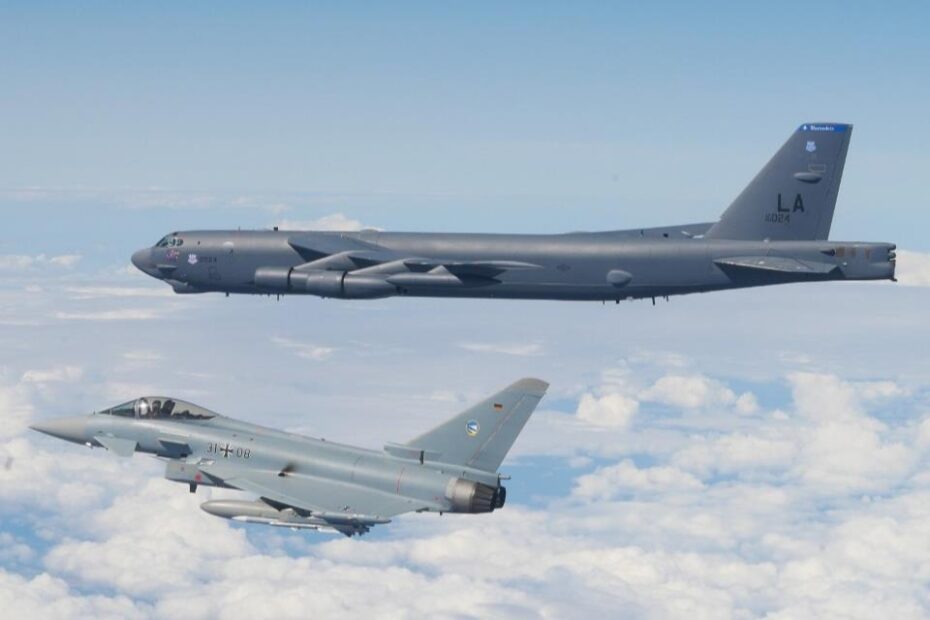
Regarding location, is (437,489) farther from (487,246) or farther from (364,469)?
(487,246)

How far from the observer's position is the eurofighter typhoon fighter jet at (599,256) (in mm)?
58969

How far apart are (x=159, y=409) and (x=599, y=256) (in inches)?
775

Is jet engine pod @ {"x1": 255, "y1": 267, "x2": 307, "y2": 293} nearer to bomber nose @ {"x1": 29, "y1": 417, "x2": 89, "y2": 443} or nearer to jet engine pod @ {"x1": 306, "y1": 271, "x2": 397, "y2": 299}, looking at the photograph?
jet engine pod @ {"x1": 306, "y1": 271, "x2": 397, "y2": 299}

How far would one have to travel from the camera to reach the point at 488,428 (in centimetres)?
4800

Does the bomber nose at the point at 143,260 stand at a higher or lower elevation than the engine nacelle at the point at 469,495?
higher

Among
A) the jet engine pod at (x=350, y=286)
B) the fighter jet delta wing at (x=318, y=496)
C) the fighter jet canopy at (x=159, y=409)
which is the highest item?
the jet engine pod at (x=350, y=286)

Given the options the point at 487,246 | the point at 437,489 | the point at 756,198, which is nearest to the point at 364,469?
the point at 437,489

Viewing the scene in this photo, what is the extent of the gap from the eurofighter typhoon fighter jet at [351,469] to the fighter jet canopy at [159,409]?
0.77 meters

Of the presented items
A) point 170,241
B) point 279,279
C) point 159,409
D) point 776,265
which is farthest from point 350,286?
point 776,265

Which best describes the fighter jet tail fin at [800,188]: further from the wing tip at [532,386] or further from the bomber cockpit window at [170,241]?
the bomber cockpit window at [170,241]

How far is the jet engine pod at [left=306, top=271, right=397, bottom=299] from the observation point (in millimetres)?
61688

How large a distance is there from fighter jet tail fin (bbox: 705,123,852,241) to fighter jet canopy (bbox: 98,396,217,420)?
935 inches

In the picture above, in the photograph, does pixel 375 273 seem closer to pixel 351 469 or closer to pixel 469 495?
pixel 351 469

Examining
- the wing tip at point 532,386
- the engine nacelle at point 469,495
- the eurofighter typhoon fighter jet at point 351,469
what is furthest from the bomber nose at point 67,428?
the wing tip at point 532,386
